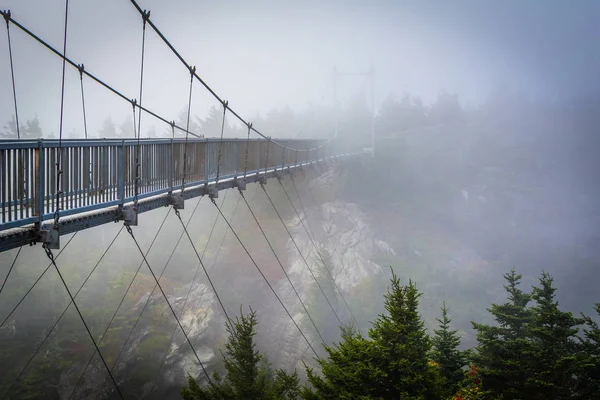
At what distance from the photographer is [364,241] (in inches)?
1054

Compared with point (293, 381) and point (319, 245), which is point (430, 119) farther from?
point (293, 381)

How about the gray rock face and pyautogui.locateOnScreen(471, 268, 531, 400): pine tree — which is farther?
the gray rock face

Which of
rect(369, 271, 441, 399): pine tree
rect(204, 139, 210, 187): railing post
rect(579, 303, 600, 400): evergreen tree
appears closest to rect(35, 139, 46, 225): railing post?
rect(369, 271, 441, 399): pine tree

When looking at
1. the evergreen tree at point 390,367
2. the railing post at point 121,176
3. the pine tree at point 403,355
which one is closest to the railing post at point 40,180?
the railing post at point 121,176

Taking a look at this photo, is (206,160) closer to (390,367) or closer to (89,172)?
(89,172)

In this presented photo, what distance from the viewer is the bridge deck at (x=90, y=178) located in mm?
4953

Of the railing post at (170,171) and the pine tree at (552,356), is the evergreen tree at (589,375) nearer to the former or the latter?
the pine tree at (552,356)

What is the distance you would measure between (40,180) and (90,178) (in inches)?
45.8

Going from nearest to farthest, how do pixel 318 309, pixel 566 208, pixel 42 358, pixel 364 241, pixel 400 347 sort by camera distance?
pixel 400 347 → pixel 42 358 → pixel 318 309 → pixel 364 241 → pixel 566 208

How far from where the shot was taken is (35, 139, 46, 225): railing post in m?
5.12

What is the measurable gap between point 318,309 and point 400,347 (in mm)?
15587

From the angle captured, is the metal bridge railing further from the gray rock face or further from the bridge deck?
the gray rock face

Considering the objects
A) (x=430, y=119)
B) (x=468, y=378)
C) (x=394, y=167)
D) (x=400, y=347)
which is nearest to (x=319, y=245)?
(x=394, y=167)

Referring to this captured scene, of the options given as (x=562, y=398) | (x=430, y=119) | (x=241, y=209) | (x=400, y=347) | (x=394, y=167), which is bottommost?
(x=562, y=398)
